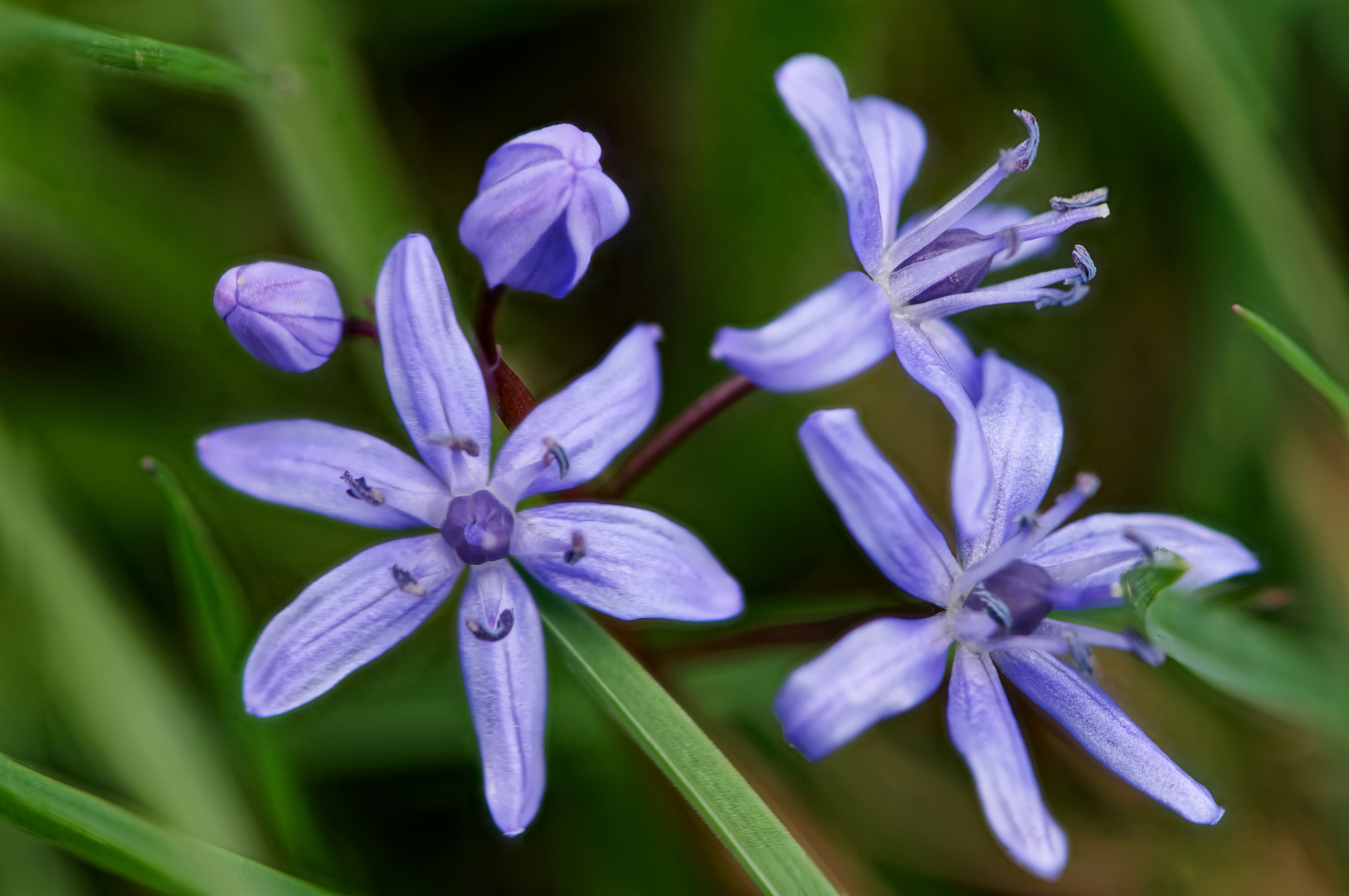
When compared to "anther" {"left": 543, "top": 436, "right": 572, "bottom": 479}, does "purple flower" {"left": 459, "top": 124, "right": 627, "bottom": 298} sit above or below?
above

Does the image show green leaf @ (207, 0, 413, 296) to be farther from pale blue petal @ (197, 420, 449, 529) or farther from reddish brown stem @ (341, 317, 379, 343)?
pale blue petal @ (197, 420, 449, 529)

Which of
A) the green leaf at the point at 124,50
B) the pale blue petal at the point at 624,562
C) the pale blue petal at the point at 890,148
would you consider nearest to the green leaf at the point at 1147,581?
the pale blue petal at the point at 624,562

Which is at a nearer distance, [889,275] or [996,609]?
[996,609]

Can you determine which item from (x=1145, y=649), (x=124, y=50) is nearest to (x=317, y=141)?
(x=124, y=50)

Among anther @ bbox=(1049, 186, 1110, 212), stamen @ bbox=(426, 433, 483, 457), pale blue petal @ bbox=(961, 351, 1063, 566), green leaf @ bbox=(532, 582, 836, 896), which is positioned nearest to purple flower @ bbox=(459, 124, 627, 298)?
stamen @ bbox=(426, 433, 483, 457)

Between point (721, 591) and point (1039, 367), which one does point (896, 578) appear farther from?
point (1039, 367)

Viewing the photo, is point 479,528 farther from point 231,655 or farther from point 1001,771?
point 1001,771
